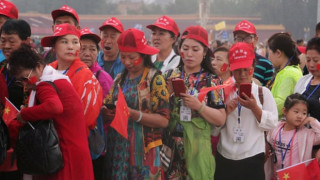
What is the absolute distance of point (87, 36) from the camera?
4461mm

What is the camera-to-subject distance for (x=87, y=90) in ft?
12.3

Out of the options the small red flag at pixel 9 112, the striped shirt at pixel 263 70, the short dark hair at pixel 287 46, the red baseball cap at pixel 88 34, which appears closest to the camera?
the small red flag at pixel 9 112

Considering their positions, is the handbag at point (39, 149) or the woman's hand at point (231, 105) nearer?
the handbag at point (39, 149)

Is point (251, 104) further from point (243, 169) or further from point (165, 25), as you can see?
point (165, 25)

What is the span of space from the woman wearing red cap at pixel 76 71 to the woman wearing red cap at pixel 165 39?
124cm

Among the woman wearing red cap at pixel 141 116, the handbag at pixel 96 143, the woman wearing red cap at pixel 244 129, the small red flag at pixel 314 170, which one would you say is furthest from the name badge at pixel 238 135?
the handbag at pixel 96 143

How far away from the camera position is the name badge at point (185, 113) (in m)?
3.91

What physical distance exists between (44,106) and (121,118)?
579 mm

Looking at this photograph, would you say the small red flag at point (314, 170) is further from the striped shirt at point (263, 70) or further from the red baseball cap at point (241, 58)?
the striped shirt at point (263, 70)

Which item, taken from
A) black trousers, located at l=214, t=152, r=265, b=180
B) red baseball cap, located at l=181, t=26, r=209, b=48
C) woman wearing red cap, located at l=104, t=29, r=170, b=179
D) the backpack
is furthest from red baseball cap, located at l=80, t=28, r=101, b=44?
black trousers, located at l=214, t=152, r=265, b=180

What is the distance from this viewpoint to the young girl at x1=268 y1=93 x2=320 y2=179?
427 centimetres

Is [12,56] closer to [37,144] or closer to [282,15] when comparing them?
[37,144]

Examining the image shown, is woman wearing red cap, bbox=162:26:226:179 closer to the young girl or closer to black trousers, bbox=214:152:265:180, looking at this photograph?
black trousers, bbox=214:152:265:180

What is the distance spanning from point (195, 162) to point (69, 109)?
3.66ft
